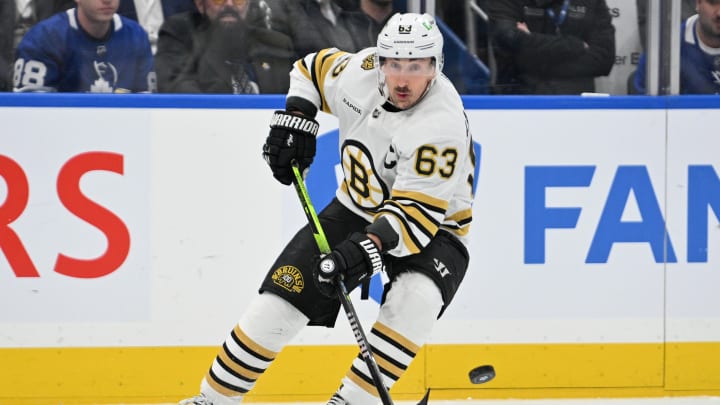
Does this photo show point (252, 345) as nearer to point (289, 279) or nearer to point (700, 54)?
point (289, 279)

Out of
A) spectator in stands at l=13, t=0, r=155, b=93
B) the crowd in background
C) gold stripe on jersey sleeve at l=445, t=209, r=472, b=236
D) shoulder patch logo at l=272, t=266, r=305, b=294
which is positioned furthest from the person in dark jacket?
shoulder patch logo at l=272, t=266, r=305, b=294

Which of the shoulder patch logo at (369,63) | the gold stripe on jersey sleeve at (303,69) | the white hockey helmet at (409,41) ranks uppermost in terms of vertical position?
the white hockey helmet at (409,41)

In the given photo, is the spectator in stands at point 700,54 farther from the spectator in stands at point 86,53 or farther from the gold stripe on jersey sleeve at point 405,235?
the spectator in stands at point 86,53

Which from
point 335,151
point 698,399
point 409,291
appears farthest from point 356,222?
point 698,399

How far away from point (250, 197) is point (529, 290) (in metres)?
0.98

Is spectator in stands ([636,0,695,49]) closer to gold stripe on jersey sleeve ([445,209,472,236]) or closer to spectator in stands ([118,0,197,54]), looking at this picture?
gold stripe on jersey sleeve ([445,209,472,236])

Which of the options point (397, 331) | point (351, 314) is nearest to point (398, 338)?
point (397, 331)

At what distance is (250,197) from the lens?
14.1 ft

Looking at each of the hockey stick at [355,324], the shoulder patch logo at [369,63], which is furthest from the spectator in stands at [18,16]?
the hockey stick at [355,324]

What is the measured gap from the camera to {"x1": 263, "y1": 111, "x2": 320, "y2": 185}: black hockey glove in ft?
11.5

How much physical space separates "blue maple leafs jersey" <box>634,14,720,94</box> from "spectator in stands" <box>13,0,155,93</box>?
1.68 metres

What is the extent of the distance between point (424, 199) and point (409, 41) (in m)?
0.40

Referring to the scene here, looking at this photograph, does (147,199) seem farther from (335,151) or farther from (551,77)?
(551,77)

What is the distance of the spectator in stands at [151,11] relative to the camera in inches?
166
